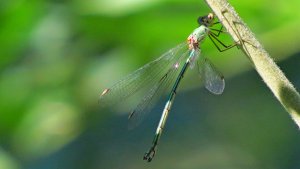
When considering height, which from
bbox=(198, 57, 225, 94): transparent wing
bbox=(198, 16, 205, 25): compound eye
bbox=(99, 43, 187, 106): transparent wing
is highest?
bbox=(198, 16, 205, 25): compound eye

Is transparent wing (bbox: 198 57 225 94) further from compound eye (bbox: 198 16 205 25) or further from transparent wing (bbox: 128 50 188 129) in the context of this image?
compound eye (bbox: 198 16 205 25)

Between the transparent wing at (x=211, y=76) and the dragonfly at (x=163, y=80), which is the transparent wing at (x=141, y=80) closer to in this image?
the dragonfly at (x=163, y=80)

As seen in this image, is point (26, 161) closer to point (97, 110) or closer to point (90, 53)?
point (97, 110)

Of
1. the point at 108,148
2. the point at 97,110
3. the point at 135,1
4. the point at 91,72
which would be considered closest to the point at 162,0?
the point at 135,1

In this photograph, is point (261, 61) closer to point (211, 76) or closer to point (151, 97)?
point (211, 76)

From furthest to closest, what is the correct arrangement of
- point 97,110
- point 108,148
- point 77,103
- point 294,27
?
point 108,148 → point 97,110 → point 77,103 → point 294,27

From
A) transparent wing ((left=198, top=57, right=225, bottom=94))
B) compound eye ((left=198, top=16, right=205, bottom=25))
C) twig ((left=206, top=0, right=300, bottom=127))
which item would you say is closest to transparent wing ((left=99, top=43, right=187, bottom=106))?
transparent wing ((left=198, top=57, right=225, bottom=94))

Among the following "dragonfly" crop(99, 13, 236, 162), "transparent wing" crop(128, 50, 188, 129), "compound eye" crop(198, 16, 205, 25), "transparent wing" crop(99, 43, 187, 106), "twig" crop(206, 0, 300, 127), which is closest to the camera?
"twig" crop(206, 0, 300, 127)

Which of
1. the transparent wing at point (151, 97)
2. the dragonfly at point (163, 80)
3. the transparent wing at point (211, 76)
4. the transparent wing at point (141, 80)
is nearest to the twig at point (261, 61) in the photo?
the dragonfly at point (163, 80)
